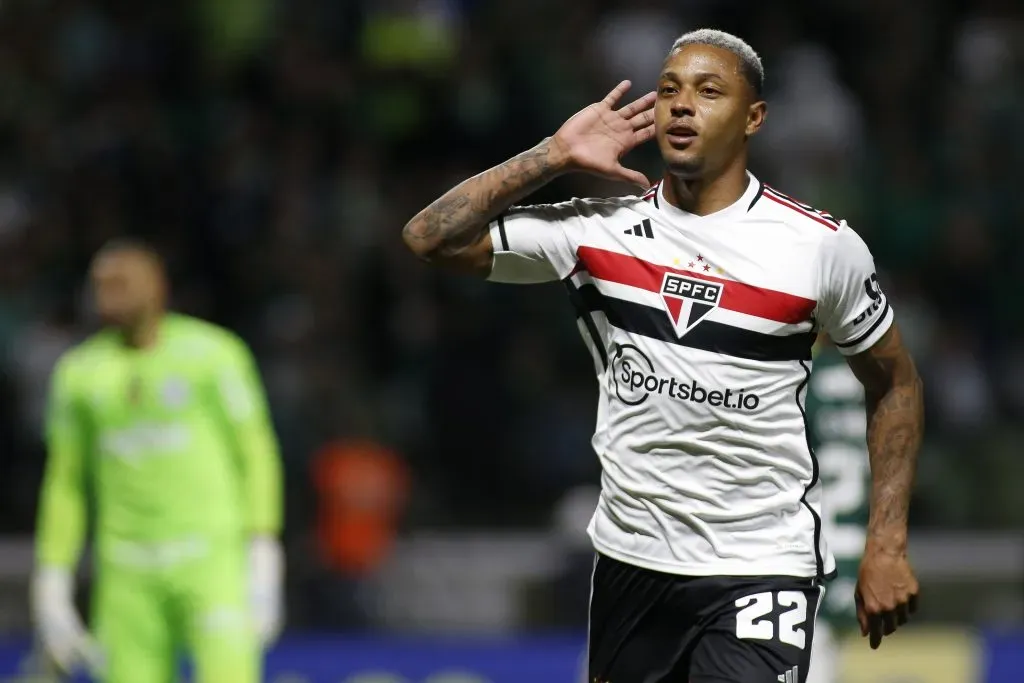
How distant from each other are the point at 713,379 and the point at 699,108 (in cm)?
66

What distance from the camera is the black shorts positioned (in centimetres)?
432

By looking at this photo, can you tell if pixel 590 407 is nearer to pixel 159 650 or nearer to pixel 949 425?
pixel 949 425

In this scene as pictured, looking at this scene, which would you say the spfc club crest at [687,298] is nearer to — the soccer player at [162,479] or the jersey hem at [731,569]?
the jersey hem at [731,569]

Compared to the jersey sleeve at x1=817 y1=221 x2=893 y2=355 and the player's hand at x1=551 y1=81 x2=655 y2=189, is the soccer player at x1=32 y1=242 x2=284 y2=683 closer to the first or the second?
the player's hand at x1=551 y1=81 x2=655 y2=189

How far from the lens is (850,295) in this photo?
173 inches

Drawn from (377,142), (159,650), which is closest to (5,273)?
(377,142)

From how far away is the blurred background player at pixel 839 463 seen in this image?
7242mm

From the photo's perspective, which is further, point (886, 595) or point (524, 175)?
point (524, 175)

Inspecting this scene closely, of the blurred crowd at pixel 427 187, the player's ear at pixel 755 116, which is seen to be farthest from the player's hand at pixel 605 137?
the blurred crowd at pixel 427 187

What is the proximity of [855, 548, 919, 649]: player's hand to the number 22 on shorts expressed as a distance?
16cm

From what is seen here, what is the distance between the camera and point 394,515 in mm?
10484

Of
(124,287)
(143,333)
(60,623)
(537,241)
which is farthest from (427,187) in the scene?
(537,241)

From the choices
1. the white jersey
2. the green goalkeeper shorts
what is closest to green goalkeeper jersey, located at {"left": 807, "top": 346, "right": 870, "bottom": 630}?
the green goalkeeper shorts

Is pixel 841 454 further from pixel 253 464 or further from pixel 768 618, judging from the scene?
pixel 768 618
